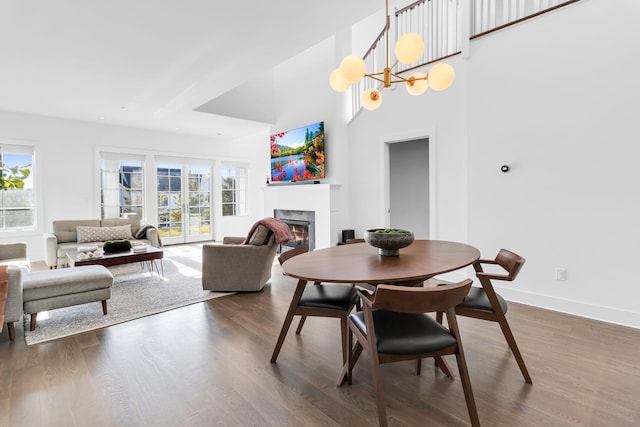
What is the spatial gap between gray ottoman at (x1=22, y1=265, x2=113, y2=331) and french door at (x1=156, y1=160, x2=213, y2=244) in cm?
429

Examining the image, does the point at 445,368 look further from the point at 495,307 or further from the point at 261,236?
the point at 261,236

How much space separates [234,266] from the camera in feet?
12.4

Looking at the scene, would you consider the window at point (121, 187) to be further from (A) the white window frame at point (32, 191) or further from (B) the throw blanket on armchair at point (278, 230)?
(B) the throw blanket on armchair at point (278, 230)

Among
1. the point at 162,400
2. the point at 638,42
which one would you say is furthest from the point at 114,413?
the point at 638,42

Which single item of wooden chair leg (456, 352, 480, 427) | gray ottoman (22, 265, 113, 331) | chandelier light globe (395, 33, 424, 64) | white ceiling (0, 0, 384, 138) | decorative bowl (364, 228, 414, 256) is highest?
white ceiling (0, 0, 384, 138)

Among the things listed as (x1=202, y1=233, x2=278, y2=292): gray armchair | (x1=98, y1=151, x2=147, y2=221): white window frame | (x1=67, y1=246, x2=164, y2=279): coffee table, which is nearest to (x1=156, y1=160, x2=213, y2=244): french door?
(x1=98, y1=151, x2=147, y2=221): white window frame

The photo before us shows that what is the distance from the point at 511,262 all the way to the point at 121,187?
7.05 metres

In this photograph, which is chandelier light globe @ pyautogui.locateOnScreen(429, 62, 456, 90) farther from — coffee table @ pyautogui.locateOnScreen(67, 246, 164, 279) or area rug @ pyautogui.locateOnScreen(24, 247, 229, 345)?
coffee table @ pyautogui.locateOnScreen(67, 246, 164, 279)

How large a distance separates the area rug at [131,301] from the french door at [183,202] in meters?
2.30

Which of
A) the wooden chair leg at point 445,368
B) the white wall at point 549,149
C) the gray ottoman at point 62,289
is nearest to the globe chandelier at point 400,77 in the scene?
the white wall at point 549,149

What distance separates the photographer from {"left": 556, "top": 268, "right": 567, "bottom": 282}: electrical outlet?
3.13 metres

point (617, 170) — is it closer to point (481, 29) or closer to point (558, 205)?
point (558, 205)

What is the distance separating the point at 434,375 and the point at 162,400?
161 centimetres

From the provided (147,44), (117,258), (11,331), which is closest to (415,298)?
(11,331)
